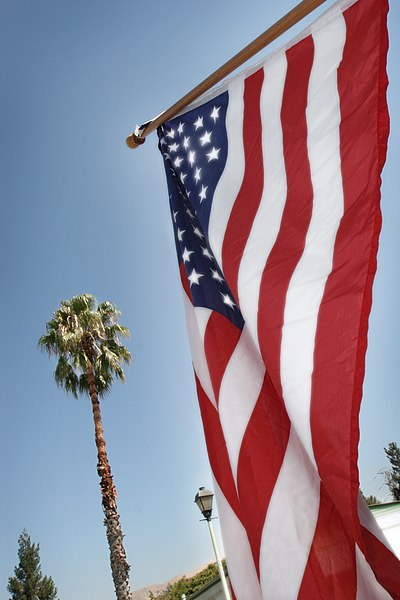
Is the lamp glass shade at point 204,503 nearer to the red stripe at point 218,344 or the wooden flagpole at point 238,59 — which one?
the red stripe at point 218,344

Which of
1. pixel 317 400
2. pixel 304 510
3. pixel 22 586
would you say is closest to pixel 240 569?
pixel 304 510

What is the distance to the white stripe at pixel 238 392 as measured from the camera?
2.49 metres

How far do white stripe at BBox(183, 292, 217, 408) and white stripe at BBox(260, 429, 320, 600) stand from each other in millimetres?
666

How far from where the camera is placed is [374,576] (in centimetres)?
193

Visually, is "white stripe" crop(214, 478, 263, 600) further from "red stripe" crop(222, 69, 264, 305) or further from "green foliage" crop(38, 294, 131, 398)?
"green foliage" crop(38, 294, 131, 398)

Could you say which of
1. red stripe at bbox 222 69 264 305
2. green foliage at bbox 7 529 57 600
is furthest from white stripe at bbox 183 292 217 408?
green foliage at bbox 7 529 57 600

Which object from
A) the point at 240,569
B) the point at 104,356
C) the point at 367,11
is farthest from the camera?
the point at 104,356

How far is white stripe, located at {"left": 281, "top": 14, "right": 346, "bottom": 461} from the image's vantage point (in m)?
2.18

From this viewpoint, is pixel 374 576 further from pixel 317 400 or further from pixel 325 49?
pixel 325 49

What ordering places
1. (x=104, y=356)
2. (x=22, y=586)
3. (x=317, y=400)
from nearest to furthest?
1. (x=317, y=400)
2. (x=104, y=356)
3. (x=22, y=586)

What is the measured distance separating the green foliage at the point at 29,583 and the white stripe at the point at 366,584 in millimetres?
58498

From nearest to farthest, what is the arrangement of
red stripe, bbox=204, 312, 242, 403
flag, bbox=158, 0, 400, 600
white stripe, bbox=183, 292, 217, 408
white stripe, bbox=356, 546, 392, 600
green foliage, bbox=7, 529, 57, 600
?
1. white stripe, bbox=356, 546, 392, 600
2. flag, bbox=158, 0, 400, 600
3. red stripe, bbox=204, 312, 242, 403
4. white stripe, bbox=183, 292, 217, 408
5. green foliage, bbox=7, 529, 57, 600

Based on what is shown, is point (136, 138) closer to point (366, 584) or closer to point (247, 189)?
point (247, 189)

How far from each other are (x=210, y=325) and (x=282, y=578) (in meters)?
1.46
